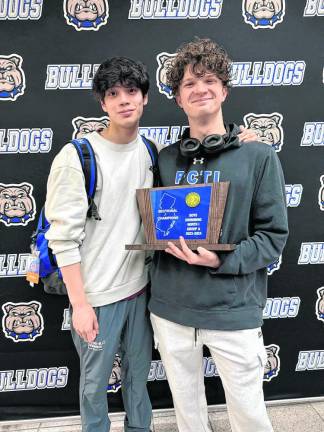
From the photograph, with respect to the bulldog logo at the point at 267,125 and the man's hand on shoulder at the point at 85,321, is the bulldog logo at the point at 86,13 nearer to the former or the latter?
the bulldog logo at the point at 267,125

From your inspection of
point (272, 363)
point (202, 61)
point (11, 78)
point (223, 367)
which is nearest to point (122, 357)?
point (223, 367)

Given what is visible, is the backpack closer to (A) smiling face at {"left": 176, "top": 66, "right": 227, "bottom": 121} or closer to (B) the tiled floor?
(A) smiling face at {"left": 176, "top": 66, "right": 227, "bottom": 121}

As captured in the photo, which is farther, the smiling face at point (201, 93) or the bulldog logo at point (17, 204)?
the bulldog logo at point (17, 204)

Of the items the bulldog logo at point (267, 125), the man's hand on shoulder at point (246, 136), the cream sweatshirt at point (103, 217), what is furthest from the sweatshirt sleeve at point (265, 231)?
the bulldog logo at point (267, 125)

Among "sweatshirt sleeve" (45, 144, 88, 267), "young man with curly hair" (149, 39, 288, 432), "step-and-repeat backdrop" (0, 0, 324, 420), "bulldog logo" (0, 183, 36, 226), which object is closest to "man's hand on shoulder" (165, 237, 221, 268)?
"young man with curly hair" (149, 39, 288, 432)

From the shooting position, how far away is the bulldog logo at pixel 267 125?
5.95 feet

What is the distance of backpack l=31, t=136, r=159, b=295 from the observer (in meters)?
1.27

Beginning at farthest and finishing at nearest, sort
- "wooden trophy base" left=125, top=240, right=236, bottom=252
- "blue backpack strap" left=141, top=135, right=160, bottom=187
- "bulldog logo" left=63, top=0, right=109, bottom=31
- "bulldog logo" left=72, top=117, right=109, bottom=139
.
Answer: "bulldog logo" left=72, top=117, right=109, bottom=139 < "bulldog logo" left=63, top=0, right=109, bottom=31 < "blue backpack strap" left=141, top=135, right=160, bottom=187 < "wooden trophy base" left=125, top=240, right=236, bottom=252

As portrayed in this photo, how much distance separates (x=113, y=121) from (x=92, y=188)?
0.25m

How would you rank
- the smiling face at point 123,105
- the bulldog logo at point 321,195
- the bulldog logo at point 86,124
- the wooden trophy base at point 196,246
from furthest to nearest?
the bulldog logo at point 321,195
the bulldog logo at point 86,124
the smiling face at point 123,105
the wooden trophy base at point 196,246

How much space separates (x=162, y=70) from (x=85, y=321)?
3.87 ft

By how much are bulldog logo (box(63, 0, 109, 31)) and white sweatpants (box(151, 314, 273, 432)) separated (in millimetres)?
1307

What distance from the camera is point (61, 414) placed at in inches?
80.8

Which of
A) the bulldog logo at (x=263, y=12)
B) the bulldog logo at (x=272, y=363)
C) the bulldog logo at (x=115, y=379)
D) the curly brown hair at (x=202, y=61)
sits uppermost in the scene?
the bulldog logo at (x=263, y=12)
